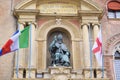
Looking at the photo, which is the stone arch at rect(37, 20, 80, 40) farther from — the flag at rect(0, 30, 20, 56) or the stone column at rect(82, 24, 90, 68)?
the flag at rect(0, 30, 20, 56)

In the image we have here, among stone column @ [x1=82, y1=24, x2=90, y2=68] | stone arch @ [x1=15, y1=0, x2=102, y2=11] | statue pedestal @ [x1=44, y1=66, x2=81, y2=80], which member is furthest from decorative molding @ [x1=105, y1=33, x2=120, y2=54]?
statue pedestal @ [x1=44, y1=66, x2=81, y2=80]

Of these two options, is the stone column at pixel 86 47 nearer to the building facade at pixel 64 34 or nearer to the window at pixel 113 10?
the building facade at pixel 64 34

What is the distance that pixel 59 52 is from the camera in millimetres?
16750

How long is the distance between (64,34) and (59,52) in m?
1.79

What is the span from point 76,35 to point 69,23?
2.34ft

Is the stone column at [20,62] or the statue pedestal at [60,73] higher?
the stone column at [20,62]

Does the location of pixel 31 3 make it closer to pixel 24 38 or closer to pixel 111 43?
pixel 24 38

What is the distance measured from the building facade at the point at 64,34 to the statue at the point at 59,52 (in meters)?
0.34

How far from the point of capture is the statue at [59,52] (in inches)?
646

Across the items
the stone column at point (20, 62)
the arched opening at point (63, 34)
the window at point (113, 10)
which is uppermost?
the window at point (113, 10)

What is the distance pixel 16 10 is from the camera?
57.8 feet

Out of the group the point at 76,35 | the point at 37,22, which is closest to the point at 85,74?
the point at 76,35

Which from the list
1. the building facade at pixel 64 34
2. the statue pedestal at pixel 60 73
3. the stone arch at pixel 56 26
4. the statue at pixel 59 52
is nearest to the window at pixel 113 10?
the building facade at pixel 64 34

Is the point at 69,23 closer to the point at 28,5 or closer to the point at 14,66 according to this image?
the point at 28,5
